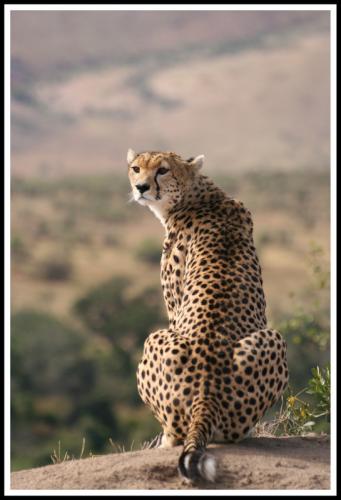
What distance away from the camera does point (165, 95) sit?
58.6 metres

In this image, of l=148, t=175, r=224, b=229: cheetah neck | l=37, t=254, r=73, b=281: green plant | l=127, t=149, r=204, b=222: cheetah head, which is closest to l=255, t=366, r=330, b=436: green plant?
l=148, t=175, r=224, b=229: cheetah neck

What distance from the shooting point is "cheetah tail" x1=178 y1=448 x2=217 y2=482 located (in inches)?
190

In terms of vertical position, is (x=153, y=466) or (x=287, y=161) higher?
(x=287, y=161)

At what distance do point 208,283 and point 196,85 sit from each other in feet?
176

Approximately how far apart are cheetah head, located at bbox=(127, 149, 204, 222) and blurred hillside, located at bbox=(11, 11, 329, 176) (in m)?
45.9

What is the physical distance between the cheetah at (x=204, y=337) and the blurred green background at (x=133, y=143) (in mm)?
27130

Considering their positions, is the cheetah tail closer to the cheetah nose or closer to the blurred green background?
the cheetah nose

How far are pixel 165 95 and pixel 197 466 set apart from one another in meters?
54.8

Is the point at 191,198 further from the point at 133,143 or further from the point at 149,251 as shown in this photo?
the point at 133,143

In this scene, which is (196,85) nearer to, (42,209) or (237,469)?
(42,209)

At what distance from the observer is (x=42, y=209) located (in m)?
50.1

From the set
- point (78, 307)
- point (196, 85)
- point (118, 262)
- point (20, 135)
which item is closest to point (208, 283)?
point (78, 307)

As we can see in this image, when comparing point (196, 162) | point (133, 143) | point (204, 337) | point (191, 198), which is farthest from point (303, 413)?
point (133, 143)

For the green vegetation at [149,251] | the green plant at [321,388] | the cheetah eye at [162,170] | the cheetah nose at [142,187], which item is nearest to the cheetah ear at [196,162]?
the cheetah eye at [162,170]
